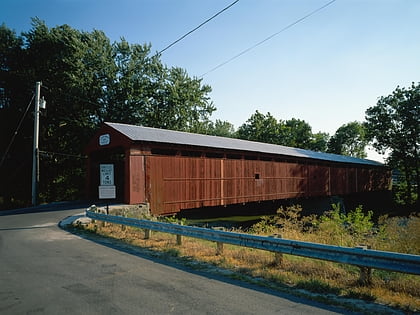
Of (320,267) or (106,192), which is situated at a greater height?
(106,192)

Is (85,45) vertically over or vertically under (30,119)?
over

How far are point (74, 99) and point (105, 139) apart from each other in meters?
12.5

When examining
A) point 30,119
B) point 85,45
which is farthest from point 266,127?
point 30,119

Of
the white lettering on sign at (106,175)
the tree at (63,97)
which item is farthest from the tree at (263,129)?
the white lettering on sign at (106,175)

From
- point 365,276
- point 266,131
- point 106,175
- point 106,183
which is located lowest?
point 365,276

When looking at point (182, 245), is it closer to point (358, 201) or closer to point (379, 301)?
point (379, 301)

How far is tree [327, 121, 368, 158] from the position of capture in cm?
5856

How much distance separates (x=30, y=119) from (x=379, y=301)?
27509 mm

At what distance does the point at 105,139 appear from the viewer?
618 inches

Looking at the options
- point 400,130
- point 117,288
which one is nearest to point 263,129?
point 400,130

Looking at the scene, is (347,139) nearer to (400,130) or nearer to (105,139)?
(400,130)

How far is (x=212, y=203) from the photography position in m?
16.7

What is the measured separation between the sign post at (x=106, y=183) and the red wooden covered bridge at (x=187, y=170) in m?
0.04

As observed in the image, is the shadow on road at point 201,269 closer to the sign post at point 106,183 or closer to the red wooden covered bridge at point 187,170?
the sign post at point 106,183
